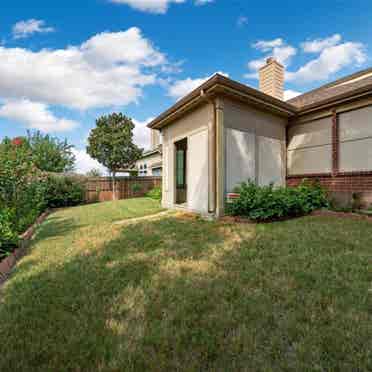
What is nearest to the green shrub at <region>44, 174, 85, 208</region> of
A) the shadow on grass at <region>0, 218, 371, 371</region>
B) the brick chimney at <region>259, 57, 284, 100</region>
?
the shadow on grass at <region>0, 218, 371, 371</region>

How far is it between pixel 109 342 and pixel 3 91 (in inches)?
663

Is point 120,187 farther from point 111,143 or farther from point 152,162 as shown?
point 152,162

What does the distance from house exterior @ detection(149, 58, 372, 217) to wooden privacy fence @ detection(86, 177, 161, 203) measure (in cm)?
672

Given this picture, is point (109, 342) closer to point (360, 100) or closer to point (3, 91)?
point (360, 100)

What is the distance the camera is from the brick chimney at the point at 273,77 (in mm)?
8117

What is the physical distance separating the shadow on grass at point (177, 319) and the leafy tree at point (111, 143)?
13.5 metres

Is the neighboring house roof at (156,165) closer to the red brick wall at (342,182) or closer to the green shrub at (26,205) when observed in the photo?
the green shrub at (26,205)

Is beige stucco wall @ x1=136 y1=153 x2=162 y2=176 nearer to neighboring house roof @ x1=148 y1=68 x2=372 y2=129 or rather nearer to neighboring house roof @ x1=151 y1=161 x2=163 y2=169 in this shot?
neighboring house roof @ x1=151 y1=161 x2=163 y2=169

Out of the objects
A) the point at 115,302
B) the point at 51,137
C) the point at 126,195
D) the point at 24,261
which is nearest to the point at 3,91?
the point at 51,137

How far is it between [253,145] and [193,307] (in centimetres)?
480

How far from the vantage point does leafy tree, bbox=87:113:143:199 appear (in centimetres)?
1538

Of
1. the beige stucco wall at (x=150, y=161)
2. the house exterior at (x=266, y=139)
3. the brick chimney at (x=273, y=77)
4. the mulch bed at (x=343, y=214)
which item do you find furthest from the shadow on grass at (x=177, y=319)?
the beige stucco wall at (x=150, y=161)

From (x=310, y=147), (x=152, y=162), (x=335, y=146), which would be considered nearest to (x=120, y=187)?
(x=152, y=162)

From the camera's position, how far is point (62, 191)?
381 inches
